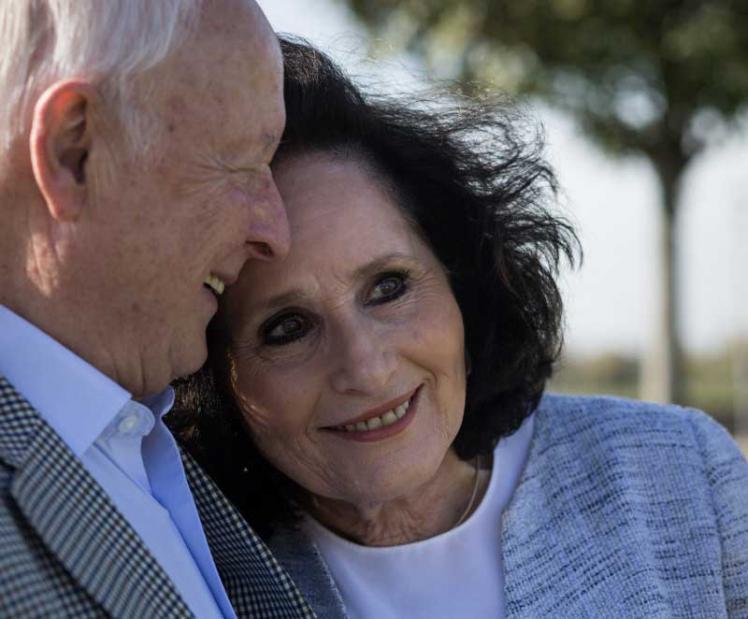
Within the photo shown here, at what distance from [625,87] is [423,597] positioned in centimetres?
843

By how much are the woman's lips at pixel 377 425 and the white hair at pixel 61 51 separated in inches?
37.2

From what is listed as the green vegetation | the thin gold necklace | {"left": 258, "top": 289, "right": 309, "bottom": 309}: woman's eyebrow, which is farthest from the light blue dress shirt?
the green vegetation

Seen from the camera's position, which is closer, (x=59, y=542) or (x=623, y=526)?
Result: (x=59, y=542)

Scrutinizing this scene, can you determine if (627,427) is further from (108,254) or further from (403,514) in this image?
(108,254)

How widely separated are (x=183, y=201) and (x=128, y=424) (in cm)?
41

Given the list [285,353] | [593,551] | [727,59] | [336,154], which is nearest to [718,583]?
[593,551]

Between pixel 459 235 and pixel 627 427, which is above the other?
pixel 459 235

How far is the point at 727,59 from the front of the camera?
9.91m

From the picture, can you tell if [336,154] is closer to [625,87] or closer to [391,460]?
[391,460]

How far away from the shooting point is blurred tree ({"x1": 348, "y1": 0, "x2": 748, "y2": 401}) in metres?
9.88

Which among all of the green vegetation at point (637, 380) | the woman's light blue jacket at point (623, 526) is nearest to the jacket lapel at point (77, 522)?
the woman's light blue jacket at point (623, 526)

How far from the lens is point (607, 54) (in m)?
10.2

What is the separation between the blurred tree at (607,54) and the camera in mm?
9883

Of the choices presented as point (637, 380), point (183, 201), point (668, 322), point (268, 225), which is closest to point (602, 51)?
point (668, 322)
